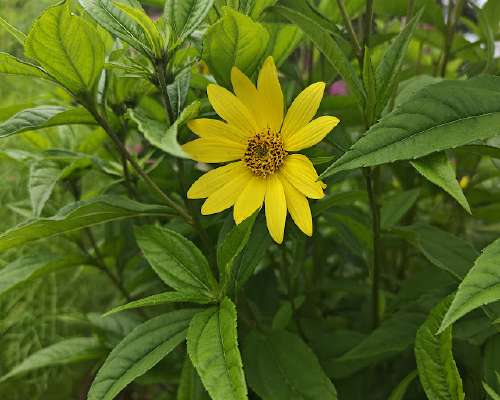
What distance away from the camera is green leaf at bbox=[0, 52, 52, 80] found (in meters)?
0.36

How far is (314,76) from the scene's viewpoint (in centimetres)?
57

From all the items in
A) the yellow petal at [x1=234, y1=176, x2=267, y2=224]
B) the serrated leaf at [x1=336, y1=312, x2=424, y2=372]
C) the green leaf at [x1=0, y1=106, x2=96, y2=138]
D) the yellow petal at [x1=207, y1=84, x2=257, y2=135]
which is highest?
the green leaf at [x1=0, y1=106, x2=96, y2=138]

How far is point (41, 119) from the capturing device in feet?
1.30

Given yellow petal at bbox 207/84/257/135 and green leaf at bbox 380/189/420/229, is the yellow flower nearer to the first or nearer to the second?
yellow petal at bbox 207/84/257/135

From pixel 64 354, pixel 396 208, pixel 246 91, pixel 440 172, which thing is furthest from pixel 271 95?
pixel 64 354

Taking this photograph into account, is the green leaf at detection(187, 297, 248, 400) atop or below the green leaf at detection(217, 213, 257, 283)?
below

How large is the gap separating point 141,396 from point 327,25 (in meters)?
0.68

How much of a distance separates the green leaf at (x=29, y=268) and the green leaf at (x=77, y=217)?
0.08 m

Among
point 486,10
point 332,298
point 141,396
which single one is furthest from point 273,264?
point 141,396

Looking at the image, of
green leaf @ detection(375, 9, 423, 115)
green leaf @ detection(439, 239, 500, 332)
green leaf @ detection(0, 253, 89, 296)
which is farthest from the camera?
green leaf @ detection(0, 253, 89, 296)

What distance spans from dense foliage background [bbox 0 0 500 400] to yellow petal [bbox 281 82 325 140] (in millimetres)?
23

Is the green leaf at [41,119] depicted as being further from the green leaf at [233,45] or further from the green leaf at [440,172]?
the green leaf at [440,172]

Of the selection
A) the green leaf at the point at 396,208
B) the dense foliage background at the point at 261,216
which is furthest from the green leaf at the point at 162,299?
the green leaf at the point at 396,208

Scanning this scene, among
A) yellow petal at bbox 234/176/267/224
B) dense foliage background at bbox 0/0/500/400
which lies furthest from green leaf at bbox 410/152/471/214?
yellow petal at bbox 234/176/267/224
